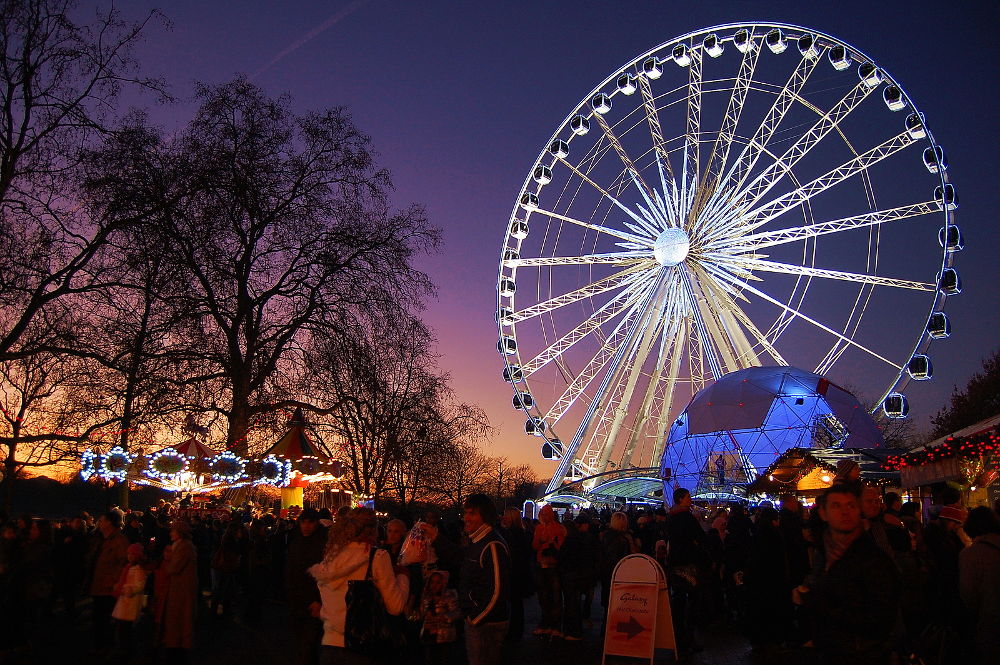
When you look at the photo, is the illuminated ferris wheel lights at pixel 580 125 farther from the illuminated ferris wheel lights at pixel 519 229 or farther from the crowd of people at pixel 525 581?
the crowd of people at pixel 525 581

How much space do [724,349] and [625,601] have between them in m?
21.2

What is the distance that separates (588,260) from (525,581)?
65.3ft

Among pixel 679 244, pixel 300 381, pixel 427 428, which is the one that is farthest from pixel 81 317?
pixel 679 244

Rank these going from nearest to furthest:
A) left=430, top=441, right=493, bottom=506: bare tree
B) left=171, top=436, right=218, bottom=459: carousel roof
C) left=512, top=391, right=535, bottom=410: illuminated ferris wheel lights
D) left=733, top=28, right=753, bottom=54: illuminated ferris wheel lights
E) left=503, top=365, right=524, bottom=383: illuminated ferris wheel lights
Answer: left=171, top=436, right=218, bottom=459: carousel roof → left=733, top=28, right=753, bottom=54: illuminated ferris wheel lights → left=503, top=365, right=524, bottom=383: illuminated ferris wheel lights → left=512, top=391, right=535, bottom=410: illuminated ferris wheel lights → left=430, top=441, right=493, bottom=506: bare tree

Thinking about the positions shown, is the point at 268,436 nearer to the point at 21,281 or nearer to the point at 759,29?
the point at 21,281

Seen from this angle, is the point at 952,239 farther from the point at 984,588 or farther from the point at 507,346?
the point at 984,588

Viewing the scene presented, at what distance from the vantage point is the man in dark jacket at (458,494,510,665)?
6.01m

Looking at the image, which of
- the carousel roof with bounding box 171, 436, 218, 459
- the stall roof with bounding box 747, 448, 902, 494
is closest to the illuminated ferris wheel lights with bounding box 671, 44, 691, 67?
the stall roof with bounding box 747, 448, 902, 494

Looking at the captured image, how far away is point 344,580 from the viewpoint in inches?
209

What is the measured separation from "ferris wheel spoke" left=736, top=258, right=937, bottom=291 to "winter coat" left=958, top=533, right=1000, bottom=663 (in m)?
22.0

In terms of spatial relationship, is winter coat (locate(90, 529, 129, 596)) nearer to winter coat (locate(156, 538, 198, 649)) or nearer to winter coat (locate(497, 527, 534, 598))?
winter coat (locate(156, 538, 198, 649))

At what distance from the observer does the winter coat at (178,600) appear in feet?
25.0

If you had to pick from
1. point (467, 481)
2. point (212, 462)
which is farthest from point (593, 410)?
point (467, 481)

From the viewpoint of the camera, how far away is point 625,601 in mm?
8070
